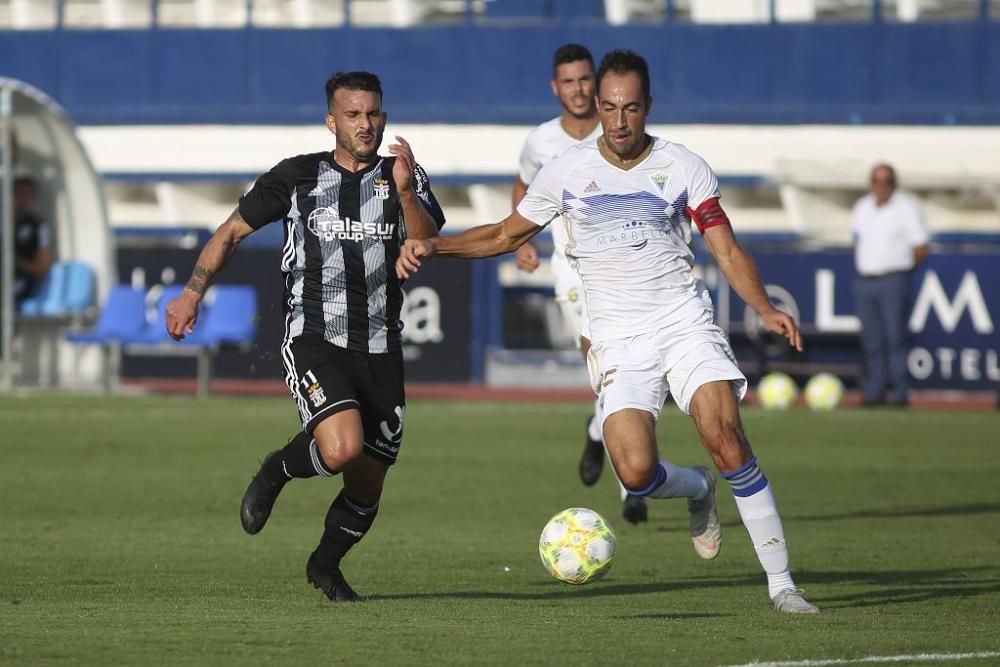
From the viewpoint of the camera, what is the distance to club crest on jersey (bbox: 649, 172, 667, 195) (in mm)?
7902

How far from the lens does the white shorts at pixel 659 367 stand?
7809 mm

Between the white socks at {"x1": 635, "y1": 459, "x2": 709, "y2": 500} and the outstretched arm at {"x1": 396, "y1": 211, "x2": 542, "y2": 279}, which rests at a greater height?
the outstretched arm at {"x1": 396, "y1": 211, "x2": 542, "y2": 279}

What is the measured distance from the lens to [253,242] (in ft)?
87.5

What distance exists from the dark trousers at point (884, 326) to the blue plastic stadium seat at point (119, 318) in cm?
829

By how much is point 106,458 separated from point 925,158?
15.4m

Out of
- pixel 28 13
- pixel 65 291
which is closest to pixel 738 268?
pixel 65 291

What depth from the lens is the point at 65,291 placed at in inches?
904

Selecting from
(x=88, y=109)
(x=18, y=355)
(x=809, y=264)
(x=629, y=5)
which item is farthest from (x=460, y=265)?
(x=88, y=109)

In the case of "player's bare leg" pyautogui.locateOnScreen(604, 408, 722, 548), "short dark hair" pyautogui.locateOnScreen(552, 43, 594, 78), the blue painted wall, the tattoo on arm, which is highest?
the blue painted wall

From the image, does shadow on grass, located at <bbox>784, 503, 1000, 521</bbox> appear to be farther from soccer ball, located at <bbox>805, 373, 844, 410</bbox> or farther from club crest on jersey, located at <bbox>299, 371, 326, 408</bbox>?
soccer ball, located at <bbox>805, 373, 844, 410</bbox>

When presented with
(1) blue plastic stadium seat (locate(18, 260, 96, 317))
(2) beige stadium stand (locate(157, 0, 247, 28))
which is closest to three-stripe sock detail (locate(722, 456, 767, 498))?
(1) blue plastic stadium seat (locate(18, 260, 96, 317))

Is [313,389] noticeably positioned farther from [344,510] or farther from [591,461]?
[591,461]

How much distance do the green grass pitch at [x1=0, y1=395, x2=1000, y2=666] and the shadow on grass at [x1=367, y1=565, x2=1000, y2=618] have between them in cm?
3

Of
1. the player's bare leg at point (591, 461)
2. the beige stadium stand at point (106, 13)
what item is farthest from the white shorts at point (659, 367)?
the beige stadium stand at point (106, 13)
